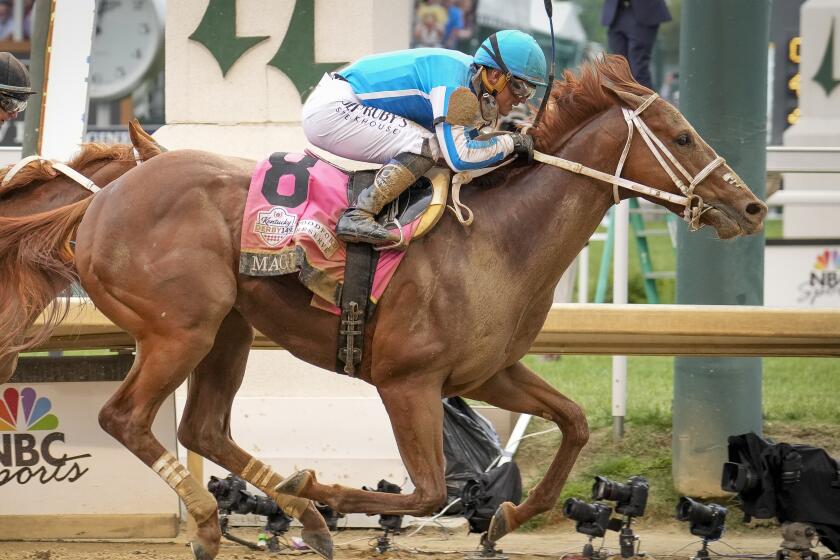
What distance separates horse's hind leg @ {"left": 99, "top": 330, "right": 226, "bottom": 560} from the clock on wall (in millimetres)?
15959

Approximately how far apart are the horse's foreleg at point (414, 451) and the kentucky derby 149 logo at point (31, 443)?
2172 millimetres

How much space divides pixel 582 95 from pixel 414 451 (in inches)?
62.3

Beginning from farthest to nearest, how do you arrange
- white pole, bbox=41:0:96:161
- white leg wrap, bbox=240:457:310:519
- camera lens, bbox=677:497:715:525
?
white pole, bbox=41:0:96:161 → camera lens, bbox=677:497:715:525 → white leg wrap, bbox=240:457:310:519

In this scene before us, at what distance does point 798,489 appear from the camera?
5738 millimetres

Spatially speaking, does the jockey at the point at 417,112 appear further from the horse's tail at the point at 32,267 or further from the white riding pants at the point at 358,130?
the horse's tail at the point at 32,267

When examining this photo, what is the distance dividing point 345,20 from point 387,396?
2.95 m

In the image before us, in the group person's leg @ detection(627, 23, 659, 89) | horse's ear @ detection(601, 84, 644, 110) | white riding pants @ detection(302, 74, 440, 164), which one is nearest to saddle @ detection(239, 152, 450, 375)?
white riding pants @ detection(302, 74, 440, 164)

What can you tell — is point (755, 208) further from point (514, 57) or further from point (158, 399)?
point (158, 399)

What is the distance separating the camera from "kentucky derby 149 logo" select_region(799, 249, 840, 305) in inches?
450

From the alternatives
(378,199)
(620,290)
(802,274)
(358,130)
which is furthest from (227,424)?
(802,274)

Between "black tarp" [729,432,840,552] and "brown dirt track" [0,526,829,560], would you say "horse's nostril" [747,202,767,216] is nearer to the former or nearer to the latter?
"black tarp" [729,432,840,552]

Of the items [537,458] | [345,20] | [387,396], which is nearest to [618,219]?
[537,458]

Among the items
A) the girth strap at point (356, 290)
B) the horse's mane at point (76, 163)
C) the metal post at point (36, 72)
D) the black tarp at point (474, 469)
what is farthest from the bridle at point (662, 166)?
the metal post at point (36, 72)

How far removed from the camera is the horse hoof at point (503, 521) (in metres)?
5.57
